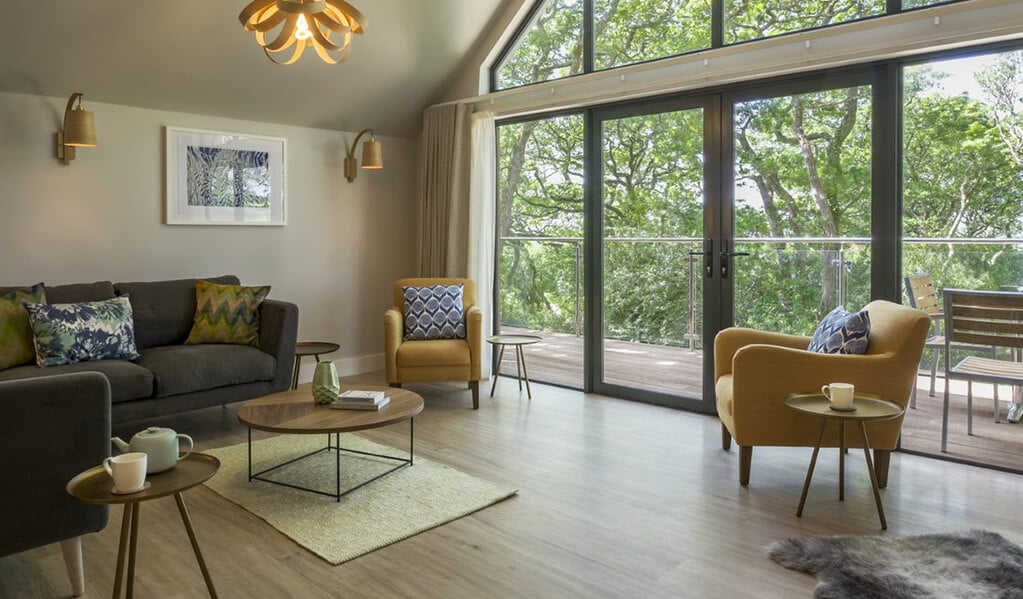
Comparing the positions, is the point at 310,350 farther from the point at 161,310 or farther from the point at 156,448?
the point at 156,448

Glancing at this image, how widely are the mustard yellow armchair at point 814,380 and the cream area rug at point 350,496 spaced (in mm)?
1135

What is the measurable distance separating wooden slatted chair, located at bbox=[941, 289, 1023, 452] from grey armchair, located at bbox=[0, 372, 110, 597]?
3766mm

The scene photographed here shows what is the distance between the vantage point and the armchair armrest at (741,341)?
12.6ft

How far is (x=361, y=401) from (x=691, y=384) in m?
2.39

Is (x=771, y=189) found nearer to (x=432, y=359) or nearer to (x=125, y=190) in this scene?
(x=432, y=359)

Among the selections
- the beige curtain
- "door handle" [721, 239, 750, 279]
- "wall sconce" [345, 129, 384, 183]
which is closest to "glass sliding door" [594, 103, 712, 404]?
"door handle" [721, 239, 750, 279]

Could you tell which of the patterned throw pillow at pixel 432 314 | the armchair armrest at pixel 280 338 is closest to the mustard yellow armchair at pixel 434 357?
the patterned throw pillow at pixel 432 314

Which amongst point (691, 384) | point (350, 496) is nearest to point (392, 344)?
point (350, 496)

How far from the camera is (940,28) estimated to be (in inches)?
142

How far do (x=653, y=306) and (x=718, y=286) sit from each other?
0.55m

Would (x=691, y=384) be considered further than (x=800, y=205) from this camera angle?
Yes

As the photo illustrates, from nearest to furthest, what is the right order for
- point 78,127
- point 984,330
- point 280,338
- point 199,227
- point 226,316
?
1. point 984,330
2. point 78,127
3. point 280,338
4. point 226,316
5. point 199,227

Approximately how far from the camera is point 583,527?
2875mm

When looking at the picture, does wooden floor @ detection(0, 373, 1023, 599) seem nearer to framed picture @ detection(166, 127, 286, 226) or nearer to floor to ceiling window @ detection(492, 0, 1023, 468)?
floor to ceiling window @ detection(492, 0, 1023, 468)
